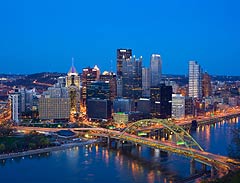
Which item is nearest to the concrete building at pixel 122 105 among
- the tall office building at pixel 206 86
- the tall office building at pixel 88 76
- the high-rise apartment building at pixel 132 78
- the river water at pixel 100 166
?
the high-rise apartment building at pixel 132 78

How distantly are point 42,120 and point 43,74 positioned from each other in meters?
28.6

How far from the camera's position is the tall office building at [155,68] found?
4280cm

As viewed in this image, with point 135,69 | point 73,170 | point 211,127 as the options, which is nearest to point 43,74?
point 135,69

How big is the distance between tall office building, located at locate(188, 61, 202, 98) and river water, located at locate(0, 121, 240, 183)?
23.5 m

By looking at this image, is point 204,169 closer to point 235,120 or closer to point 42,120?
point 42,120

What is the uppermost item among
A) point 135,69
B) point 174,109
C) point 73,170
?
point 135,69

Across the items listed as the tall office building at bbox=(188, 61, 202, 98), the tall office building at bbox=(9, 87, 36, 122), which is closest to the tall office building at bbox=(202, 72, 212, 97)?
the tall office building at bbox=(188, 61, 202, 98)

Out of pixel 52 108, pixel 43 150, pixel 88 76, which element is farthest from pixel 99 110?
pixel 43 150

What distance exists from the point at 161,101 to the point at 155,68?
12990mm

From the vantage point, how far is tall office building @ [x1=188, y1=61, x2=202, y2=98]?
4412 cm

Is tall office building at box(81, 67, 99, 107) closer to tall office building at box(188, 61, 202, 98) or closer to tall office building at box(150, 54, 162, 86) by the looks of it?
tall office building at box(150, 54, 162, 86)

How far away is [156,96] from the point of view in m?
30.8

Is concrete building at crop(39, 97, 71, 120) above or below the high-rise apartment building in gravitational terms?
below

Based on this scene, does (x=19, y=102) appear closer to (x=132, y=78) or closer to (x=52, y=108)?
(x=52, y=108)
